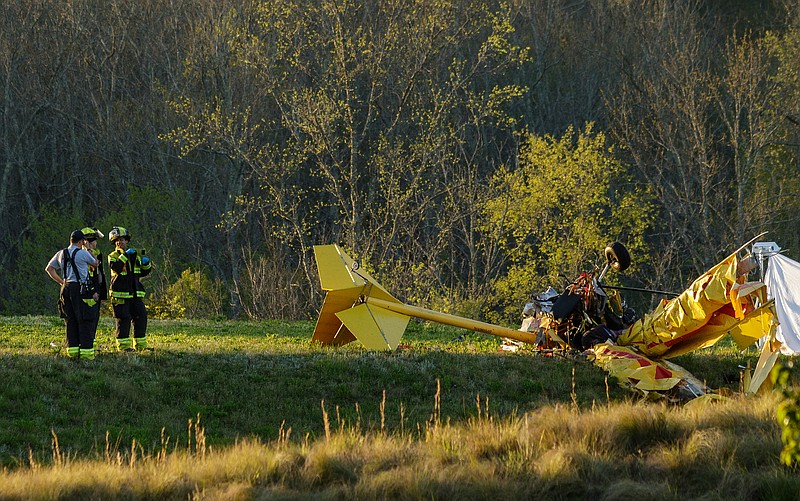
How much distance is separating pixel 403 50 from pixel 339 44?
11.8 feet

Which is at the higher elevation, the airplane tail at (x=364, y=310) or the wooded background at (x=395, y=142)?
the wooded background at (x=395, y=142)

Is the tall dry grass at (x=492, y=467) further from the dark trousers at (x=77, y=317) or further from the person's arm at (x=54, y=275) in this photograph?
the person's arm at (x=54, y=275)

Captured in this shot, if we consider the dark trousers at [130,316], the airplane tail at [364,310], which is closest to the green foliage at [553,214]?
the airplane tail at [364,310]

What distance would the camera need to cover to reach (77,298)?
16.2 metres

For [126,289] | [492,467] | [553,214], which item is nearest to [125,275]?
[126,289]

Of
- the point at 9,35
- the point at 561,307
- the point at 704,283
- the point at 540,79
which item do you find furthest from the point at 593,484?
the point at 9,35

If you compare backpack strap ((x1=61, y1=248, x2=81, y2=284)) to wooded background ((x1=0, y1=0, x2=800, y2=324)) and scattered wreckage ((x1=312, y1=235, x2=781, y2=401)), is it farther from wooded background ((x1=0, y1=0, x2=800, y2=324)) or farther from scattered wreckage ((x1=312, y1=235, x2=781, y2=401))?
wooded background ((x1=0, y1=0, x2=800, y2=324))

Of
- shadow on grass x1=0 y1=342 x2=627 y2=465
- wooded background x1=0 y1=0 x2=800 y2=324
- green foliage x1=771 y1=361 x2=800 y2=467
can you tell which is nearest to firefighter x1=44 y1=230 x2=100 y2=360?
shadow on grass x1=0 y1=342 x2=627 y2=465

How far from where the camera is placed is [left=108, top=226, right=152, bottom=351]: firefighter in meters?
17.3

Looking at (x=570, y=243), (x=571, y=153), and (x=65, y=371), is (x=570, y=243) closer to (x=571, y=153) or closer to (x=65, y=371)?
(x=571, y=153)

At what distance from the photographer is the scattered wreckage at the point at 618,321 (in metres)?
14.8

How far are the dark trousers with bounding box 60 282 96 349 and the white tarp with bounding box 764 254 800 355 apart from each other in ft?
40.1

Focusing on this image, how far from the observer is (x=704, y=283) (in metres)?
15.1

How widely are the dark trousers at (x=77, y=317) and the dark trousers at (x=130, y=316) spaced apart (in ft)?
3.71
